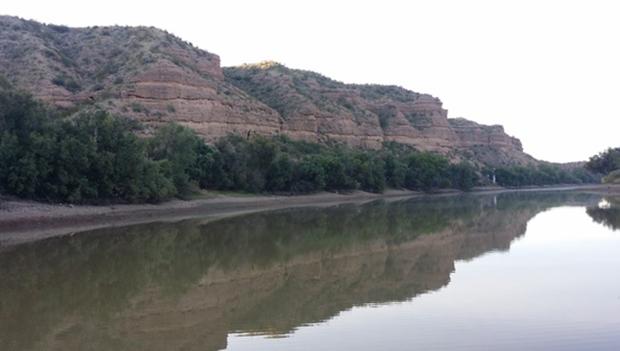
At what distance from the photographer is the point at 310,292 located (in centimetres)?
1555

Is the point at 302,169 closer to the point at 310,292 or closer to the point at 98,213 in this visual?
the point at 98,213

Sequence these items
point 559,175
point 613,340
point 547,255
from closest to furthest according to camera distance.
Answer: point 613,340
point 547,255
point 559,175

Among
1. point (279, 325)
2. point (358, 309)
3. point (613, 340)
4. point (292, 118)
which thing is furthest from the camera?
point (292, 118)

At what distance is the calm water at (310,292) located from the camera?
36.6 ft

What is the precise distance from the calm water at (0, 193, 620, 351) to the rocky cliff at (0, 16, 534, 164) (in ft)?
122

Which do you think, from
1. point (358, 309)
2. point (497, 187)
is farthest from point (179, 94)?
point (497, 187)

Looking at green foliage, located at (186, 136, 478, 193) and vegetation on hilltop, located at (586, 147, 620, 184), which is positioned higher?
vegetation on hilltop, located at (586, 147, 620, 184)

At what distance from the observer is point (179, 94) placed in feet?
218

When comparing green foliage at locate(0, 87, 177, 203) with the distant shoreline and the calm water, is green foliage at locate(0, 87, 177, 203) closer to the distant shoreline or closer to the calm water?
the distant shoreline

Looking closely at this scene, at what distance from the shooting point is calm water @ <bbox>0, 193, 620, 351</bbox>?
11.2 metres

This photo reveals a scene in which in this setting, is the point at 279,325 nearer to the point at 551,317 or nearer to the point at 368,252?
the point at 551,317

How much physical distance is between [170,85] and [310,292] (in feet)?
177

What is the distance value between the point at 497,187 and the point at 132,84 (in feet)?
261

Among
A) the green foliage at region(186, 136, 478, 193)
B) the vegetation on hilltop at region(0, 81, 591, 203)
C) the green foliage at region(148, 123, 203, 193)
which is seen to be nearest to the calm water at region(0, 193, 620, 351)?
the vegetation on hilltop at region(0, 81, 591, 203)
